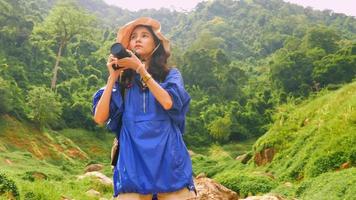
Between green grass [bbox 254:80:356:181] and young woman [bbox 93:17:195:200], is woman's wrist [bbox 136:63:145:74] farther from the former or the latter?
green grass [bbox 254:80:356:181]

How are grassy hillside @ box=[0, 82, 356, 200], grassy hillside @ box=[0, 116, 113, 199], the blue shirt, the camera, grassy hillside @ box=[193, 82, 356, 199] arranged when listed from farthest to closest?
1. grassy hillside @ box=[0, 116, 113, 199]
2. grassy hillside @ box=[193, 82, 356, 199]
3. grassy hillside @ box=[0, 82, 356, 200]
4. the camera
5. the blue shirt

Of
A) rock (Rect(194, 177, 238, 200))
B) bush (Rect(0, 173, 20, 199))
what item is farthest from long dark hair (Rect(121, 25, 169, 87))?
rock (Rect(194, 177, 238, 200))

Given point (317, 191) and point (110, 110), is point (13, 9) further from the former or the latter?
point (110, 110)

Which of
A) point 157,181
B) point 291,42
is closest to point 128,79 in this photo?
point 157,181

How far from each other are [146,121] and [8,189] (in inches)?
206

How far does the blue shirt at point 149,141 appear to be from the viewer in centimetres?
245

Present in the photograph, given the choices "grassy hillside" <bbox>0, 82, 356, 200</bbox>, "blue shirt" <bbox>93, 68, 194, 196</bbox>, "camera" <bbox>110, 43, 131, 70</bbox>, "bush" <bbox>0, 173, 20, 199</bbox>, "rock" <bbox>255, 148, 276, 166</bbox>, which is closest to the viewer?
"blue shirt" <bbox>93, 68, 194, 196</bbox>

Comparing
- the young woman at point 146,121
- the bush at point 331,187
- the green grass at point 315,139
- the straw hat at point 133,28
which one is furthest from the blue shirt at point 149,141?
the green grass at point 315,139

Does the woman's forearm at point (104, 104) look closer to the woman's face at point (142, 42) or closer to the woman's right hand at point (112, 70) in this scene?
the woman's right hand at point (112, 70)

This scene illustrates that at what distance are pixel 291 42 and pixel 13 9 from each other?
25369 millimetres

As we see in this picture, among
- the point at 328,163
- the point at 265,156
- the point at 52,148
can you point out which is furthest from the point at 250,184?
the point at 52,148

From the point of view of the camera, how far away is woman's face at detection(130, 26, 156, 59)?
2805mm

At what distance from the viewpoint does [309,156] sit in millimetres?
15625

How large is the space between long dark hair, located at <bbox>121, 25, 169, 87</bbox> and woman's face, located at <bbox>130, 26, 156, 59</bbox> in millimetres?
25
